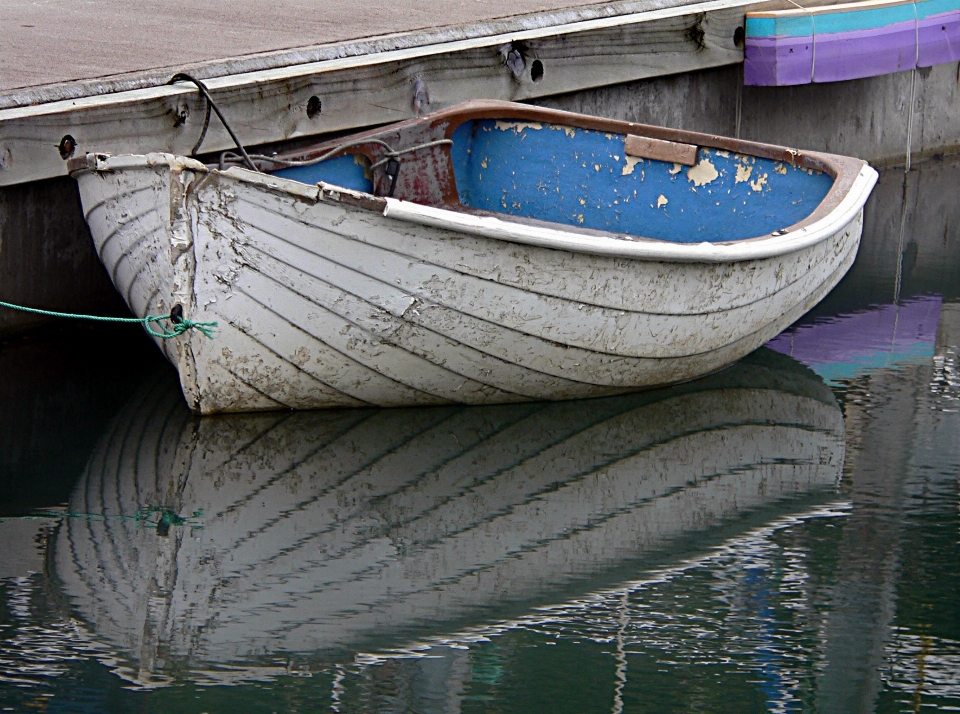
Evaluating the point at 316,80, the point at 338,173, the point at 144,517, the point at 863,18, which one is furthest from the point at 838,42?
the point at 144,517

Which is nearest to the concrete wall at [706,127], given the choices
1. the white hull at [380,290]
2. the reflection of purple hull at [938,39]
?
the reflection of purple hull at [938,39]

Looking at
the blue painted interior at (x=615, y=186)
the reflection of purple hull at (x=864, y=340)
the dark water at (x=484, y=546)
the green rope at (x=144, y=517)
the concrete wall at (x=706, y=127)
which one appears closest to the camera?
the dark water at (x=484, y=546)

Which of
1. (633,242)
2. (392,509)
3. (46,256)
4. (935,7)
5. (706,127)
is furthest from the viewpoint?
(935,7)

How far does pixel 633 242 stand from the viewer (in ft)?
15.7

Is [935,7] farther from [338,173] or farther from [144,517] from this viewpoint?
[144,517]

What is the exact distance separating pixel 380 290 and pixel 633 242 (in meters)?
0.81

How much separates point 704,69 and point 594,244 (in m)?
3.63

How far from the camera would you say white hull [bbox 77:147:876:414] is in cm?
454

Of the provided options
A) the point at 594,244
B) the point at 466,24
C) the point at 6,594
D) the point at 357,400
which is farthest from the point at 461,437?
the point at 466,24

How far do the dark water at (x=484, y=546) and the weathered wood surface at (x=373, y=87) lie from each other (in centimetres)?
82

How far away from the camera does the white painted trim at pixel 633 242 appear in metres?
4.52

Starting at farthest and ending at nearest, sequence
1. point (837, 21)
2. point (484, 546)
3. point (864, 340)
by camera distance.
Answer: point (837, 21)
point (864, 340)
point (484, 546)

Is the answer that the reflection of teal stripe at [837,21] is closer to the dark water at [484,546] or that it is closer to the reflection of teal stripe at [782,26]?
the reflection of teal stripe at [782,26]

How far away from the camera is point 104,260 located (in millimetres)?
5105
